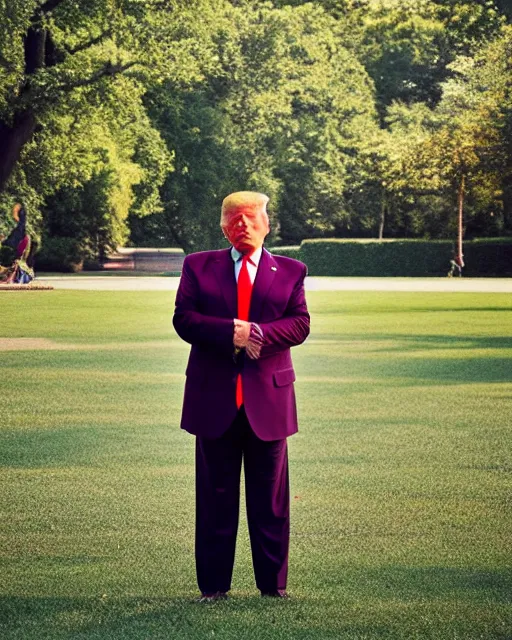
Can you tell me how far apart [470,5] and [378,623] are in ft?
101

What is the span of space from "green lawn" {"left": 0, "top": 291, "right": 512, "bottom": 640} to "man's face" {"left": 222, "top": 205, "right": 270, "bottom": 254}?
1466mm

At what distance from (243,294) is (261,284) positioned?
0.09 m

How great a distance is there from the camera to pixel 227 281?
5473 mm

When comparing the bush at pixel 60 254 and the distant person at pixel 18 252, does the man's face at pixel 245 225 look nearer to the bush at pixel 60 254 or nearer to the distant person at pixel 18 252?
the distant person at pixel 18 252

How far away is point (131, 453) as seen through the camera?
1078cm

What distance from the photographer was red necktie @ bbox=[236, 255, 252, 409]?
17.9ft

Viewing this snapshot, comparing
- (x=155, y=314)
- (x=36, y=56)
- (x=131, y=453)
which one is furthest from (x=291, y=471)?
(x=36, y=56)

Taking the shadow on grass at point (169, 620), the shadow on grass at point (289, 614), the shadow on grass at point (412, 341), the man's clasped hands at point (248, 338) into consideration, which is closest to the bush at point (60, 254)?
the shadow on grass at point (412, 341)

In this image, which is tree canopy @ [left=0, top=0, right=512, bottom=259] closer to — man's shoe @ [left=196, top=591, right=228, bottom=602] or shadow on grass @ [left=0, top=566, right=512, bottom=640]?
shadow on grass @ [left=0, top=566, right=512, bottom=640]

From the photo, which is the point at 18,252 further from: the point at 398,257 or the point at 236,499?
the point at 236,499

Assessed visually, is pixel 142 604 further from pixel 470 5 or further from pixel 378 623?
pixel 470 5

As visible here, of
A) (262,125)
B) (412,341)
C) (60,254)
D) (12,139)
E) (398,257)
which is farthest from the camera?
(262,125)

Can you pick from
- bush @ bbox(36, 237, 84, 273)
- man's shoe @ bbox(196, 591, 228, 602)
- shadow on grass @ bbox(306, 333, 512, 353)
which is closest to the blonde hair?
man's shoe @ bbox(196, 591, 228, 602)

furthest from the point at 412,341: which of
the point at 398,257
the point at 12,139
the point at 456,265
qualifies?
the point at 398,257
